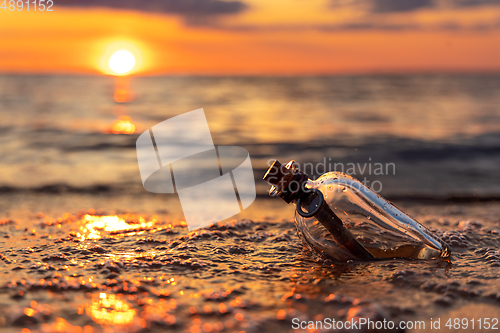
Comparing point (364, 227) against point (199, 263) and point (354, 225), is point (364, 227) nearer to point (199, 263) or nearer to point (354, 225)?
point (354, 225)

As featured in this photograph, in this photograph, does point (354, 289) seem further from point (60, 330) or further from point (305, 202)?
point (60, 330)

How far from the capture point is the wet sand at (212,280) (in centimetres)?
160

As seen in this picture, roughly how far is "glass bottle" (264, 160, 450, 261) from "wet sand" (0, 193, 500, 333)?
0.08 meters

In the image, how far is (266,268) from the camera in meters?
2.12

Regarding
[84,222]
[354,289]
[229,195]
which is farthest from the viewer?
[229,195]

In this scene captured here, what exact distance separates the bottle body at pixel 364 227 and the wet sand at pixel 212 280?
0.08 m

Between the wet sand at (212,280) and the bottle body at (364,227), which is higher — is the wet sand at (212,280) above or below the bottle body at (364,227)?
below

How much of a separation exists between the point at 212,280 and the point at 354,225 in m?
0.77

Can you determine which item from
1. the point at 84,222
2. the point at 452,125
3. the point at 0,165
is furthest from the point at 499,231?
the point at 452,125

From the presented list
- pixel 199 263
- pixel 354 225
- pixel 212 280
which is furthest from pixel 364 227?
pixel 199 263

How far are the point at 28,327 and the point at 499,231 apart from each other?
9.94ft

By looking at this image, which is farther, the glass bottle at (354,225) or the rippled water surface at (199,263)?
the glass bottle at (354,225)

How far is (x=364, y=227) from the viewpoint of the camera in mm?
1938

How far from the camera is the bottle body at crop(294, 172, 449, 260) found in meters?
1.94
